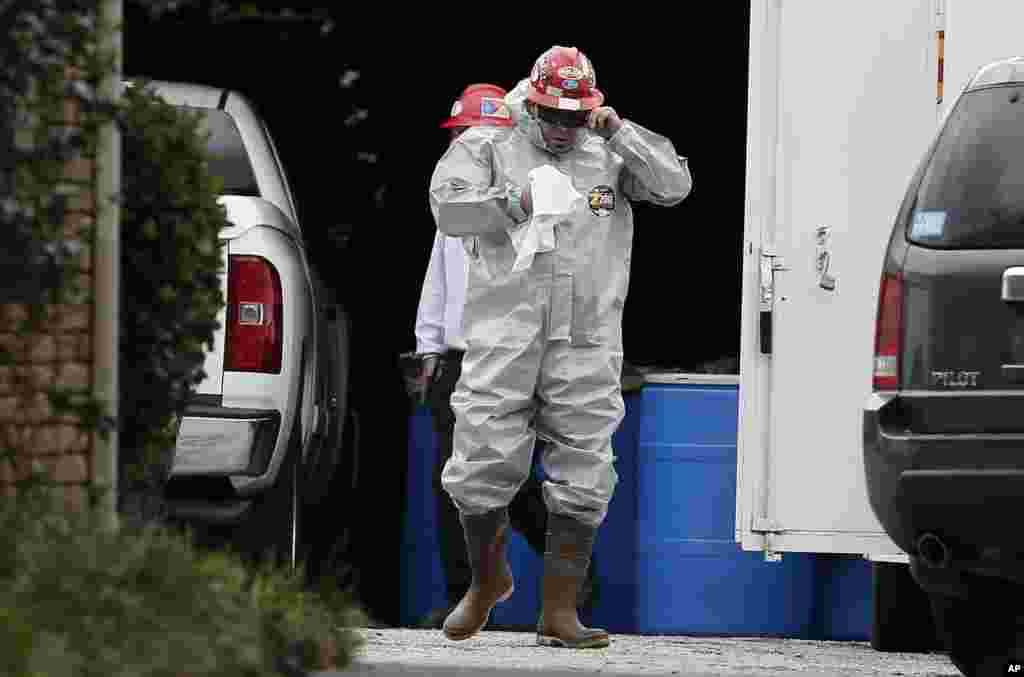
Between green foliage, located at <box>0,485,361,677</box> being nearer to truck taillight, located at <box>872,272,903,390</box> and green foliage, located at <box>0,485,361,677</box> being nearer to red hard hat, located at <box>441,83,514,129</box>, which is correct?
truck taillight, located at <box>872,272,903,390</box>

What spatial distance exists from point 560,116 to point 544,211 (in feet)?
1.29

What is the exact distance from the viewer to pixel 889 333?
7039mm

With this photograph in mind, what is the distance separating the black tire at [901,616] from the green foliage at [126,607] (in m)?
4.24

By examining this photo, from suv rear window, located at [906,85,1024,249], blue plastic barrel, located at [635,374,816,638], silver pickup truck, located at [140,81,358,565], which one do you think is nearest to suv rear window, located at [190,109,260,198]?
silver pickup truck, located at [140,81,358,565]

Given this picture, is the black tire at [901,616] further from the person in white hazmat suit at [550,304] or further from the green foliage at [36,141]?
the green foliage at [36,141]

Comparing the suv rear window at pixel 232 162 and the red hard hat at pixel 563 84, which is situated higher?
the red hard hat at pixel 563 84

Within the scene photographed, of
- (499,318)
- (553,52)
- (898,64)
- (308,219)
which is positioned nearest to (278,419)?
(499,318)

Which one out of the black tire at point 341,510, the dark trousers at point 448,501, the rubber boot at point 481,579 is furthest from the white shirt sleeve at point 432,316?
the black tire at point 341,510

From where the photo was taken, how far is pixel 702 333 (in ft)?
42.8

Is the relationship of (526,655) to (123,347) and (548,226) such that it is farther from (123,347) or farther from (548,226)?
(123,347)

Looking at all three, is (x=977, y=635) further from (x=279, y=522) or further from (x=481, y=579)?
(x=279, y=522)

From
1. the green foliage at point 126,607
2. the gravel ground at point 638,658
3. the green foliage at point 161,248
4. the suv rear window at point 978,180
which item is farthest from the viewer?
the gravel ground at point 638,658

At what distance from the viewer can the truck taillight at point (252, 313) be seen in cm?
839

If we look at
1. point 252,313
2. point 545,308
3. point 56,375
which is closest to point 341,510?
point 252,313
